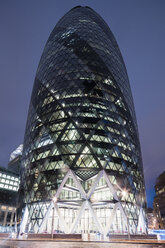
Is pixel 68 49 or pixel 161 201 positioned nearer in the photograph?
pixel 68 49

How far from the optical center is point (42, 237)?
66.6ft

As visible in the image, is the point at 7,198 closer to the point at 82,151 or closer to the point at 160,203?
the point at 82,151

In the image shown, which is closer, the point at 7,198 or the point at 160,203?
the point at 7,198

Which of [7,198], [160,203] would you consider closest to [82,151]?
[7,198]

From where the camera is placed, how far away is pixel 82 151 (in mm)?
34656

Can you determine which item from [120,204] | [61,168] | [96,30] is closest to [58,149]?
[61,168]

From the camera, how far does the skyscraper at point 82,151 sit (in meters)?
A: 32.6

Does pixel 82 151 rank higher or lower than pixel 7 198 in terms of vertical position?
higher

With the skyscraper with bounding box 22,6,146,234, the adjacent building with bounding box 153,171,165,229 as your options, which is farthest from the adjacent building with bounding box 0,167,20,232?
the adjacent building with bounding box 153,171,165,229

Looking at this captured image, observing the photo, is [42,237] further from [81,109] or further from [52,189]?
[81,109]

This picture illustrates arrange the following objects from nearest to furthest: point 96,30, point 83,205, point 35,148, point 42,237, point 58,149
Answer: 1. point 42,237
2. point 83,205
3. point 58,149
4. point 35,148
5. point 96,30

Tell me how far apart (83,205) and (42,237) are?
11.1 m

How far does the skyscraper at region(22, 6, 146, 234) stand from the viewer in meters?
32.6

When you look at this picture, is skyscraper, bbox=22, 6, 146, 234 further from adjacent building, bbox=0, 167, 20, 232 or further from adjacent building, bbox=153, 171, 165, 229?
adjacent building, bbox=153, 171, 165, 229
